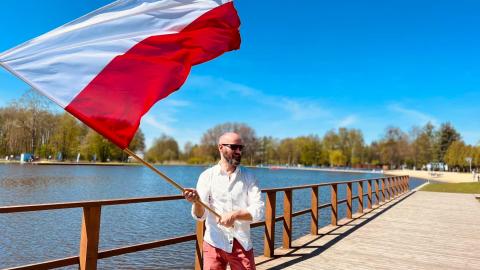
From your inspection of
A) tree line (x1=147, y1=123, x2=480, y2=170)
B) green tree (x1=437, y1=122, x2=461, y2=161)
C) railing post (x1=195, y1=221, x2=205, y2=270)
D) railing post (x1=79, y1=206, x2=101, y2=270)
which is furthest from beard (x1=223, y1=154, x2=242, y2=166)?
green tree (x1=437, y1=122, x2=461, y2=161)

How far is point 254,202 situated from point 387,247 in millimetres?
5762

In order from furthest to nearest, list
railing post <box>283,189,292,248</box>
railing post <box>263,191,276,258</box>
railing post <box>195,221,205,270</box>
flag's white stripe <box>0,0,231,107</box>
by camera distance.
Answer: railing post <box>283,189,292,248</box>
railing post <box>263,191,276,258</box>
railing post <box>195,221,205,270</box>
flag's white stripe <box>0,0,231,107</box>

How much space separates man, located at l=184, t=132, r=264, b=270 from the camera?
10.0 feet

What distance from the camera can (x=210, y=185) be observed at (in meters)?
3.19

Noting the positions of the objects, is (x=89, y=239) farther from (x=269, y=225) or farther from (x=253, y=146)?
(x=253, y=146)

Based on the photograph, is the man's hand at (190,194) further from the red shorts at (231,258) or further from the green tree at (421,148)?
the green tree at (421,148)

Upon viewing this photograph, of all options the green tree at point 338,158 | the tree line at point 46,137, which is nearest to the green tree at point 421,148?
the green tree at point 338,158

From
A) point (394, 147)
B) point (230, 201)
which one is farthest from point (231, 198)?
point (394, 147)

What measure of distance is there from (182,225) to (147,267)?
543 centimetres

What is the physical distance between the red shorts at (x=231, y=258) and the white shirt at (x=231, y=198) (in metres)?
0.04

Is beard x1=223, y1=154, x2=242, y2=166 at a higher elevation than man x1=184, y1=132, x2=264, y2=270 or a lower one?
higher

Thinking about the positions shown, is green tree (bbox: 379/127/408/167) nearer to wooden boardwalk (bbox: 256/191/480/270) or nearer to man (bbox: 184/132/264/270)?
wooden boardwalk (bbox: 256/191/480/270)

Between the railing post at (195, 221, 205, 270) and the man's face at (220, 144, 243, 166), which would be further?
the railing post at (195, 221, 205, 270)

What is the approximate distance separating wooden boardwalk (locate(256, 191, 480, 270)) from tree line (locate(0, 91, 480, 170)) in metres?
58.0
